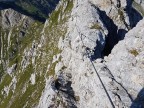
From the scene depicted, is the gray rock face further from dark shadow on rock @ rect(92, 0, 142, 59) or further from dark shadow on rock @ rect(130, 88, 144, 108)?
dark shadow on rock @ rect(92, 0, 142, 59)

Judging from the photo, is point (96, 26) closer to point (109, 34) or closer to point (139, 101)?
point (109, 34)

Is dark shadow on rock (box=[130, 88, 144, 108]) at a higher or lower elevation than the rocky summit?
lower

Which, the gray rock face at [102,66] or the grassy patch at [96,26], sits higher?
the grassy patch at [96,26]

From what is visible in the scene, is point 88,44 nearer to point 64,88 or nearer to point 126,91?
point 64,88

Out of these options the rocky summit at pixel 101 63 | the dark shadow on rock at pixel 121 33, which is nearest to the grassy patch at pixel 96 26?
the rocky summit at pixel 101 63

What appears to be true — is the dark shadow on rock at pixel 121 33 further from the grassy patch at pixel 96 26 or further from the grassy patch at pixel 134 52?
the grassy patch at pixel 134 52

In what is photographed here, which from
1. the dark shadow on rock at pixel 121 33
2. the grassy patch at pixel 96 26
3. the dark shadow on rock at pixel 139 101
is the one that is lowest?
the dark shadow on rock at pixel 139 101

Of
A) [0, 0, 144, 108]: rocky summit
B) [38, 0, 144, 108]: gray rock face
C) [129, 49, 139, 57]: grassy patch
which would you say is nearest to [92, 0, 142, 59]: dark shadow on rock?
[0, 0, 144, 108]: rocky summit

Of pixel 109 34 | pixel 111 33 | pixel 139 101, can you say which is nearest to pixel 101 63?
pixel 139 101

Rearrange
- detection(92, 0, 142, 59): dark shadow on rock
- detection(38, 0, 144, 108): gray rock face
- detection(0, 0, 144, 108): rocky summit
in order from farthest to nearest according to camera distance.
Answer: detection(92, 0, 142, 59): dark shadow on rock → detection(0, 0, 144, 108): rocky summit → detection(38, 0, 144, 108): gray rock face

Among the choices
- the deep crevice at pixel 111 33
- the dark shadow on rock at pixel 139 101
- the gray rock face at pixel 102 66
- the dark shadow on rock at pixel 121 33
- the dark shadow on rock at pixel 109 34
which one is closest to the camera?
the dark shadow on rock at pixel 139 101

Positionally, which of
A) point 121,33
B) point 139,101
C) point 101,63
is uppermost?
point 101,63

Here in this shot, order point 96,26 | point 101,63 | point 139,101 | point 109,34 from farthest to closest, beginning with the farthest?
point 109,34
point 96,26
point 101,63
point 139,101
